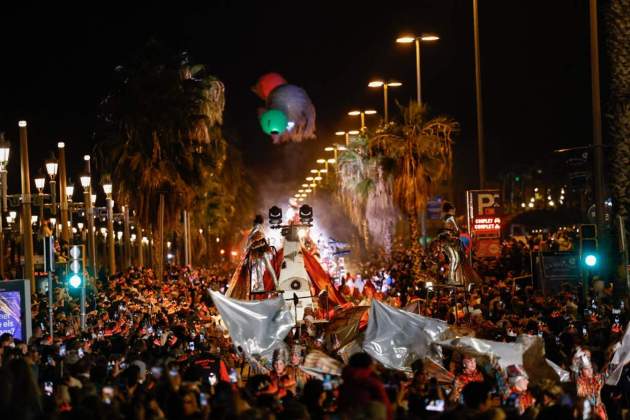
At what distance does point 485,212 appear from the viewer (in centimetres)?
2952

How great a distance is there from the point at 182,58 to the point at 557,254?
2126cm

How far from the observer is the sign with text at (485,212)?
29.4 metres

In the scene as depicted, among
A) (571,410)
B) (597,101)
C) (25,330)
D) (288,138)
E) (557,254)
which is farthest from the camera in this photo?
(288,138)

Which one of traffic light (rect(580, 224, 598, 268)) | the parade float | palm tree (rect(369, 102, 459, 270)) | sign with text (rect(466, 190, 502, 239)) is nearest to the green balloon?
palm tree (rect(369, 102, 459, 270))

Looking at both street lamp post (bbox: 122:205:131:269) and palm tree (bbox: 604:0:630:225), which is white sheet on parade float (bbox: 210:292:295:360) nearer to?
palm tree (bbox: 604:0:630:225)

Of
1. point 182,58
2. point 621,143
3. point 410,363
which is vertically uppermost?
point 182,58

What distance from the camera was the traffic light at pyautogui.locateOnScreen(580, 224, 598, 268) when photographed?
22.6 metres

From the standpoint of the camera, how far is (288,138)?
350 feet

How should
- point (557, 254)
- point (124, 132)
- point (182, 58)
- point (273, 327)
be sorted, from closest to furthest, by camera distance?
point (273, 327), point (557, 254), point (124, 132), point (182, 58)

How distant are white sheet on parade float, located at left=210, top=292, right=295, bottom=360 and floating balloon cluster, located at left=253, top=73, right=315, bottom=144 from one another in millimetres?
85990

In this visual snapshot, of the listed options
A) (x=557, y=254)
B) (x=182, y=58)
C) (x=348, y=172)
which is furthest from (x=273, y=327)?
(x=348, y=172)

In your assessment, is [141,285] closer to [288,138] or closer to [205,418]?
[205,418]

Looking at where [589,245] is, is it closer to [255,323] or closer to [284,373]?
[255,323]

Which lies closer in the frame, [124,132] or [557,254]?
[557,254]
